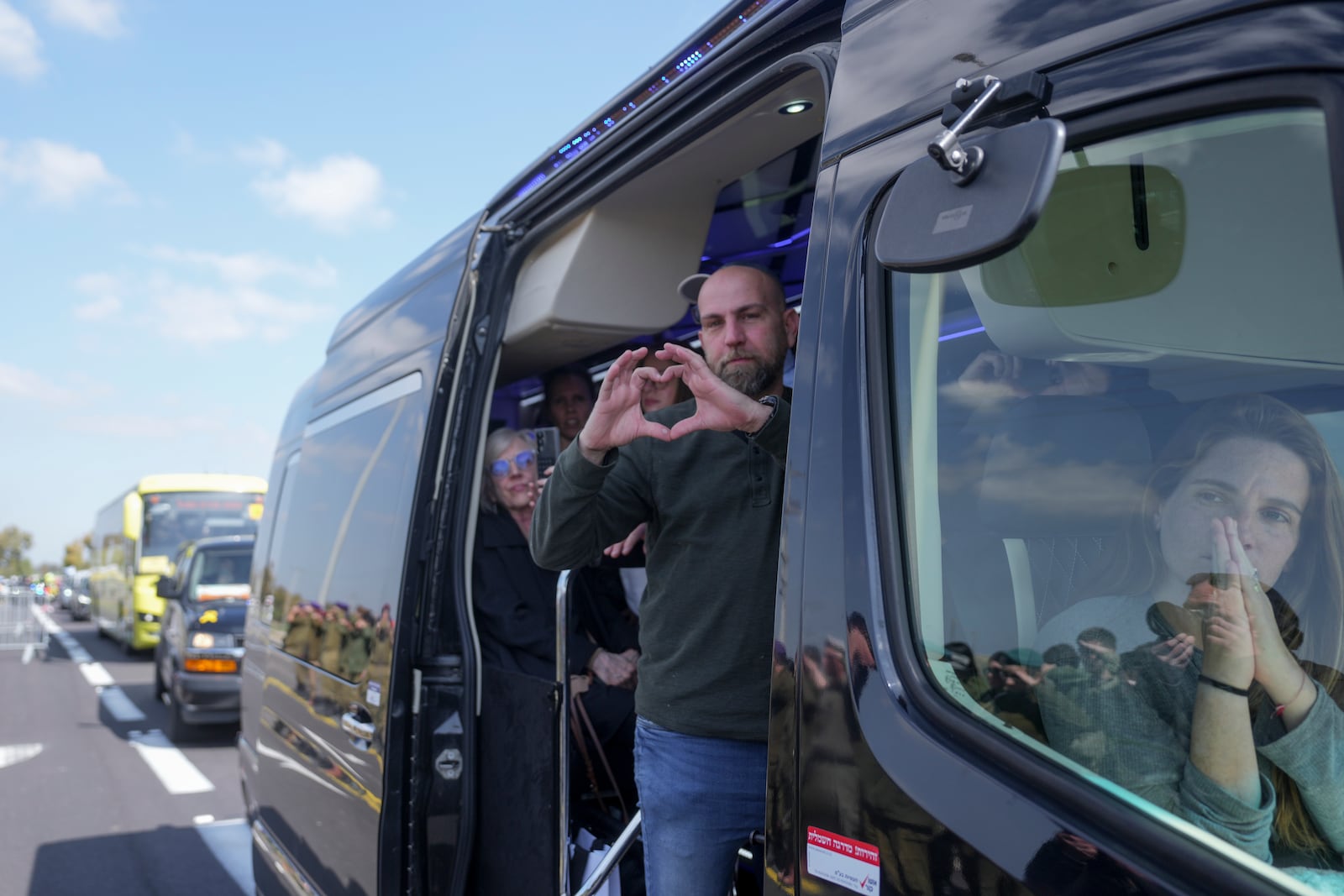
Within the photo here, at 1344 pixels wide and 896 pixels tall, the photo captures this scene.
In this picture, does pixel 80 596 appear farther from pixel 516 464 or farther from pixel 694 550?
pixel 694 550

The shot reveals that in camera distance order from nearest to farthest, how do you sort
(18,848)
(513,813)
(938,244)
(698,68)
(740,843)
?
(938,244) → (698,68) → (740,843) → (513,813) → (18,848)

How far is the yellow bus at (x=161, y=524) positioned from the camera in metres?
16.7

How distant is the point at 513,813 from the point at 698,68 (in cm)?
183

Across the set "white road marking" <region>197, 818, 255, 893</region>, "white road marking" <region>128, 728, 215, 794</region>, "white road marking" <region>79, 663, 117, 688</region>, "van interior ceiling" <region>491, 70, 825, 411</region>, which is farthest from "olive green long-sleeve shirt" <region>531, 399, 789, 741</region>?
"white road marking" <region>79, 663, 117, 688</region>

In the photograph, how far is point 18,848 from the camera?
245 inches

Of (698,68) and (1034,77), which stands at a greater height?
(698,68)

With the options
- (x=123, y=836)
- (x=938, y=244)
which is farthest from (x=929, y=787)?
(x=123, y=836)

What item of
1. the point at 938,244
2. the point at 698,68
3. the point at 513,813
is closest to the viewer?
the point at 938,244

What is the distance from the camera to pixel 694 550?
2.17 meters

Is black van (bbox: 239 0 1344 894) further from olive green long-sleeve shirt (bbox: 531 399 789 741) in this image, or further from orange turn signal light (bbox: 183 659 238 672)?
orange turn signal light (bbox: 183 659 238 672)

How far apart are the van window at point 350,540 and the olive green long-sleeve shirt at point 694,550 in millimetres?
875

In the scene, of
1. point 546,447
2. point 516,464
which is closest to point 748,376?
point 546,447

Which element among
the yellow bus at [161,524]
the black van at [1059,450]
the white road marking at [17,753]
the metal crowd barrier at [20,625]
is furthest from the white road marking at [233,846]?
the metal crowd barrier at [20,625]

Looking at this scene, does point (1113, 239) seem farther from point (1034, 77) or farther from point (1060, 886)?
point (1060, 886)
